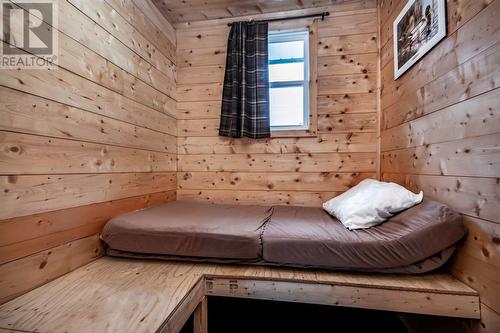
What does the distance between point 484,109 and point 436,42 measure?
0.53 metres

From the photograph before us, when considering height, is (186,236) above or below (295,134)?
below

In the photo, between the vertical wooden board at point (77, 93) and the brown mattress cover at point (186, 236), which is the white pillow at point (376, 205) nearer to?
the brown mattress cover at point (186, 236)

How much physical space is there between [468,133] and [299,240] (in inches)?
36.3

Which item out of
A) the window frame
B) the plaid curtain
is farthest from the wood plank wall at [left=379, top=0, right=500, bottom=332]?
the plaid curtain

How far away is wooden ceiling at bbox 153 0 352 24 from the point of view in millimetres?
2283

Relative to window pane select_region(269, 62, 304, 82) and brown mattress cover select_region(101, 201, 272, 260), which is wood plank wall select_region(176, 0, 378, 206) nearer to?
window pane select_region(269, 62, 304, 82)

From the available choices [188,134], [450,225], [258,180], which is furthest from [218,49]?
[450,225]

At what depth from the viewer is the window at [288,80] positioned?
244cm

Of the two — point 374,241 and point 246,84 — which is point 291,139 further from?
point 374,241

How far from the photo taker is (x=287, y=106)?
8.25ft

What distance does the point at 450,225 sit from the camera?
44.8 inches

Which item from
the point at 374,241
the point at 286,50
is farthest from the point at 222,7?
the point at 374,241

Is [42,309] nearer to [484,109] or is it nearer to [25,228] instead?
[25,228]

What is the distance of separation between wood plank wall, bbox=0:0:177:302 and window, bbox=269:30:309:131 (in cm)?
113
